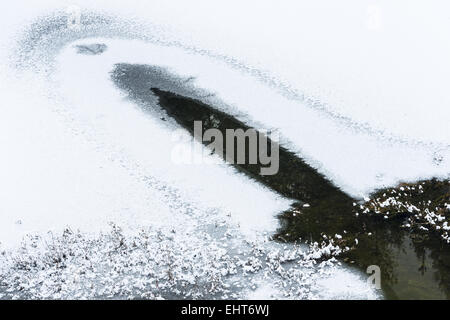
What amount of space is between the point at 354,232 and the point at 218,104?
981 cm

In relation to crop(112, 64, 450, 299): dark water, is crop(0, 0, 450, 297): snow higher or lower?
higher

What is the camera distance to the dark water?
47.0 feet

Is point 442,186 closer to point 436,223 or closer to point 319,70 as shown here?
point 436,223

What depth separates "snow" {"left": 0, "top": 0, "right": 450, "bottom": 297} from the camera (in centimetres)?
1820

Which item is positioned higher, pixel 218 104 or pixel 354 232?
pixel 218 104

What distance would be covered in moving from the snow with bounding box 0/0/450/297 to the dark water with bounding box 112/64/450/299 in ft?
1.91

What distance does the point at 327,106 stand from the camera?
22.7 meters

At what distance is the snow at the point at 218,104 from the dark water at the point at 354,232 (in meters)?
0.58

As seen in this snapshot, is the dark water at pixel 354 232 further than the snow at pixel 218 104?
No

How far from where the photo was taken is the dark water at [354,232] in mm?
14312

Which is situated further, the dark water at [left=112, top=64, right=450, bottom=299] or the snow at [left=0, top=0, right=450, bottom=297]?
the snow at [left=0, top=0, right=450, bottom=297]

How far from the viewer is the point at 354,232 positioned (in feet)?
52.7

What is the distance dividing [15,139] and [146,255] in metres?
10.2
